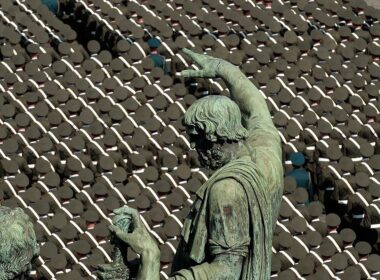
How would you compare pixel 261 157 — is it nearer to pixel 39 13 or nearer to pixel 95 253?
pixel 95 253

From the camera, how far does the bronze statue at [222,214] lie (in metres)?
8.31

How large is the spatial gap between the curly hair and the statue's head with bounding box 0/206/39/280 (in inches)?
44.0

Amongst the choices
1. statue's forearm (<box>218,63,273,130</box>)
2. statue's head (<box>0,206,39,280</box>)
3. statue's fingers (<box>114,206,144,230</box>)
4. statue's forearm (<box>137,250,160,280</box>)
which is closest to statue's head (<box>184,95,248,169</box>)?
statue's fingers (<box>114,206,144,230</box>)

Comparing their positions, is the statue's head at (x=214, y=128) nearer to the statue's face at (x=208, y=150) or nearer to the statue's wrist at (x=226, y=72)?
the statue's face at (x=208, y=150)

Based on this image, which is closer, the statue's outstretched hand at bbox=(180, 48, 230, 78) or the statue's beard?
the statue's beard

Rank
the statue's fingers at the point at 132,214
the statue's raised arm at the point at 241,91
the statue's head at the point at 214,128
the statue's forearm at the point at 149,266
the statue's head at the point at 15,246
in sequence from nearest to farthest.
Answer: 1. the statue's head at the point at 15,246
2. the statue's forearm at the point at 149,266
3. the statue's fingers at the point at 132,214
4. the statue's head at the point at 214,128
5. the statue's raised arm at the point at 241,91

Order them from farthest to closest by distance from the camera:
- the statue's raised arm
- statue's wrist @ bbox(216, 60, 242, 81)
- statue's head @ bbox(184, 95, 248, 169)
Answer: statue's wrist @ bbox(216, 60, 242, 81)
the statue's raised arm
statue's head @ bbox(184, 95, 248, 169)

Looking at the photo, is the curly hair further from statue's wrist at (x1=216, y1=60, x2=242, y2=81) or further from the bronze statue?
statue's wrist at (x1=216, y1=60, x2=242, y2=81)

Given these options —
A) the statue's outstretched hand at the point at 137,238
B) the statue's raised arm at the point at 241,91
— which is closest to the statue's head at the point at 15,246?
the statue's outstretched hand at the point at 137,238

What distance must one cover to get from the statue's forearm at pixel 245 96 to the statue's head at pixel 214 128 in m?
0.65

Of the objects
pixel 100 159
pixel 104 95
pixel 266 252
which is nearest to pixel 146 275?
pixel 266 252

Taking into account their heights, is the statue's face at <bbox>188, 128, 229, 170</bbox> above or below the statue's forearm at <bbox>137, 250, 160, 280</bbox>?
above

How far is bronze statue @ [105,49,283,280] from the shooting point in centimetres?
831

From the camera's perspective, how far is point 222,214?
8312 mm
